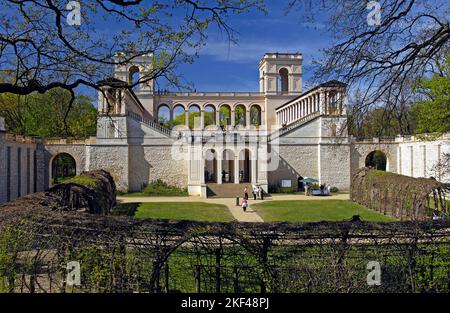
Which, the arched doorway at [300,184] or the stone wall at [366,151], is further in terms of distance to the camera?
the stone wall at [366,151]

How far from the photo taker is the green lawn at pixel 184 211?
24.5m

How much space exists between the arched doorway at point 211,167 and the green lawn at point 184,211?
1314 centimetres

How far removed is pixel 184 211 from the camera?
27.4m

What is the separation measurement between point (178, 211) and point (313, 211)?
9.22 m

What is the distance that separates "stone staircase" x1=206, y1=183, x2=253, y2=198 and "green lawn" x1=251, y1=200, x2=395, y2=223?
663cm

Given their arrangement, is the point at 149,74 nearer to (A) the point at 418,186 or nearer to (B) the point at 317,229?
→ (B) the point at 317,229

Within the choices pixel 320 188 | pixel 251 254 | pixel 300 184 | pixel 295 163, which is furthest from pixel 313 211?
pixel 251 254

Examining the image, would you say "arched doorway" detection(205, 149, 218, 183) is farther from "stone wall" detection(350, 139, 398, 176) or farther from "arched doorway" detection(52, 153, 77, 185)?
"arched doorway" detection(52, 153, 77, 185)

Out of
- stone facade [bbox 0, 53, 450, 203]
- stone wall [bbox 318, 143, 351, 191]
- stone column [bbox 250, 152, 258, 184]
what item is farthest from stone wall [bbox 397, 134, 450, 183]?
stone column [bbox 250, 152, 258, 184]

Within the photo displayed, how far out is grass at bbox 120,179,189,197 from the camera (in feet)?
130

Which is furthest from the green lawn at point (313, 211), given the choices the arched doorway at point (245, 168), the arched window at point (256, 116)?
the arched window at point (256, 116)

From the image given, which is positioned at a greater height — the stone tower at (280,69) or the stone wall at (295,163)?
the stone tower at (280,69)

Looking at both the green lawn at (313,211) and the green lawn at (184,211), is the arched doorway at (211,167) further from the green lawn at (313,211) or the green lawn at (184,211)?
the green lawn at (313,211)
